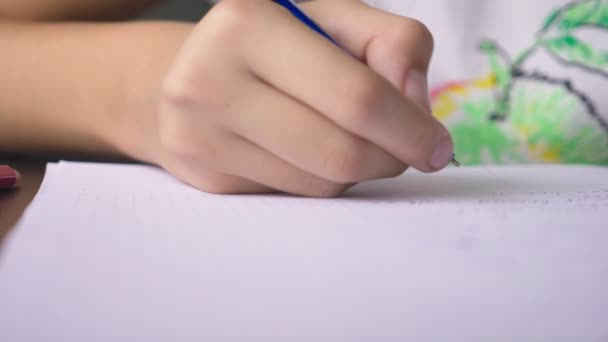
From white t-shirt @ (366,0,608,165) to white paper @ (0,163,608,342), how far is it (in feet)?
0.74

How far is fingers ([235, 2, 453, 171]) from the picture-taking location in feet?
0.91

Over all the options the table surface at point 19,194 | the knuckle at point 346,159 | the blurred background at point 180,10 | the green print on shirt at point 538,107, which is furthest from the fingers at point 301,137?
the blurred background at point 180,10

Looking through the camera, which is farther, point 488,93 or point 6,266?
point 488,93

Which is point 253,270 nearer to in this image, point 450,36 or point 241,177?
point 241,177

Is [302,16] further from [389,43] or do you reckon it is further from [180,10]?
[180,10]

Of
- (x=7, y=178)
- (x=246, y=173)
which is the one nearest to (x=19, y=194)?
(x=7, y=178)

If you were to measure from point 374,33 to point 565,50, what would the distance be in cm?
30

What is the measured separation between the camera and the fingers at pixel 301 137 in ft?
0.96

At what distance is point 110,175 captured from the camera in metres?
0.37

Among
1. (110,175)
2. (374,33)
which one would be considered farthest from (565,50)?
(110,175)

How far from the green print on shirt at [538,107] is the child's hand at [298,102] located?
243 millimetres

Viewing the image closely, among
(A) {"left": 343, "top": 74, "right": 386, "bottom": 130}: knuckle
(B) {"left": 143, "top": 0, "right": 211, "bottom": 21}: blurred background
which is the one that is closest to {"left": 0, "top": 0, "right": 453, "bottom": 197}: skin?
(A) {"left": 343, "top": 74, "right": 386, "bottom": 130}: knuckle

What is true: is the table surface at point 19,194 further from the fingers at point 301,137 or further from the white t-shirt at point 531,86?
the white t-shirt at point 531,86

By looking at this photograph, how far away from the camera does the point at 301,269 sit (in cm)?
21
